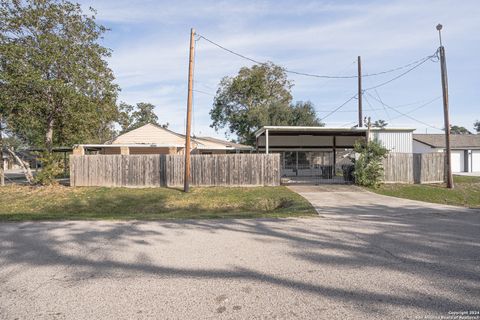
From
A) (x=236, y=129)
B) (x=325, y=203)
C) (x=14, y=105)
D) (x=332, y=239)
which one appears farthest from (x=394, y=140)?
(x=236, y=129)

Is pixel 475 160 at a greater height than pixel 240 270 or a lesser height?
greater

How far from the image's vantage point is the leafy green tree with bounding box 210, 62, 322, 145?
1547 inches

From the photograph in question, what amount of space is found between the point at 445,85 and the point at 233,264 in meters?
17.7

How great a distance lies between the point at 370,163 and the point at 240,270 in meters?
15.2

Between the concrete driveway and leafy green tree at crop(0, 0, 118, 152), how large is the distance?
12612 millimetres

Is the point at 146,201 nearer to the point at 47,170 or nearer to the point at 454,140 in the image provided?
the point at 47,170

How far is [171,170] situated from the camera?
62.5 feet

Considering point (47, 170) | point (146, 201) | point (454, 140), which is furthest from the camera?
point (454, 140)

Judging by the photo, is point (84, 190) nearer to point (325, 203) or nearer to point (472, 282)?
point (325, 203)

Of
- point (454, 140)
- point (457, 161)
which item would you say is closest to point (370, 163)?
point (457, 161)

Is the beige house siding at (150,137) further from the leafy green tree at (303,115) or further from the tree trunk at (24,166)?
the leafy green tree at (303,115)

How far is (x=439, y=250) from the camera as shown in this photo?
5746 mm

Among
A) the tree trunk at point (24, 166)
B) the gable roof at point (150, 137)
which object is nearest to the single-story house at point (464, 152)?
the gable roof at point (150, 137)

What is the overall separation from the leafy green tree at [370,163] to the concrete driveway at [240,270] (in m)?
9.73
